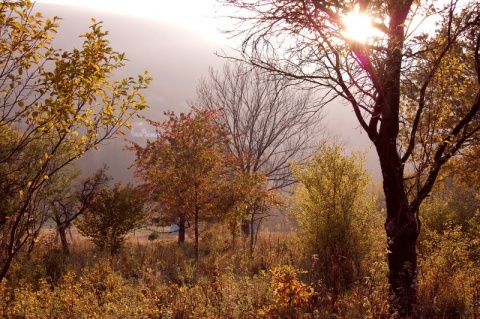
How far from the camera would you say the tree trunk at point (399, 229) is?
462cm

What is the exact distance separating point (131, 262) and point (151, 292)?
18.9ft

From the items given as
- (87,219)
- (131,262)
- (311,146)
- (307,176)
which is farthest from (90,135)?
(311,146)

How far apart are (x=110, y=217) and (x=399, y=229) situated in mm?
11478

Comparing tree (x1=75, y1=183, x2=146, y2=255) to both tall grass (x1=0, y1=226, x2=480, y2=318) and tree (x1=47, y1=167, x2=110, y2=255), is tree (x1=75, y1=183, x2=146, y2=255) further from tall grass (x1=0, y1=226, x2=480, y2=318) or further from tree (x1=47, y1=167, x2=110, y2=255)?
tall grass (x1=0, y1=226, x2=480, y2=318)

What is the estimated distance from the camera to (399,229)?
15.4 feet

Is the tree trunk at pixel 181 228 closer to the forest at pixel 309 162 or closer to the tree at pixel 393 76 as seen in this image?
the forest at pixel 309 162

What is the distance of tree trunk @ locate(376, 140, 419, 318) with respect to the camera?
15.2 ft

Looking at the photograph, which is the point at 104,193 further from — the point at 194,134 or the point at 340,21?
the point at 340,21

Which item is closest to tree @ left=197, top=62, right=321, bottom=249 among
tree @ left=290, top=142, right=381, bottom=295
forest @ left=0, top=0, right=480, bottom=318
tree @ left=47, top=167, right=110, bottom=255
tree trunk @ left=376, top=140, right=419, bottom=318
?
tree @ left=47, top=167, right=110, bottom=255

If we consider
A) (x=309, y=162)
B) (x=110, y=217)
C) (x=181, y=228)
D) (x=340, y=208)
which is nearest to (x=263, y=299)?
(x=340, y=208)

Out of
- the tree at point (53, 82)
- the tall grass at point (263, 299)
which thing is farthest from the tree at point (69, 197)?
the tree at point (53, 82)

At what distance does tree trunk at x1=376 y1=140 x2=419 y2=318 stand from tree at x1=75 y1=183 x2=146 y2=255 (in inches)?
429

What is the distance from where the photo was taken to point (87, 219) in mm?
13625

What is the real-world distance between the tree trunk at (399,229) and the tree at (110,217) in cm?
1090
